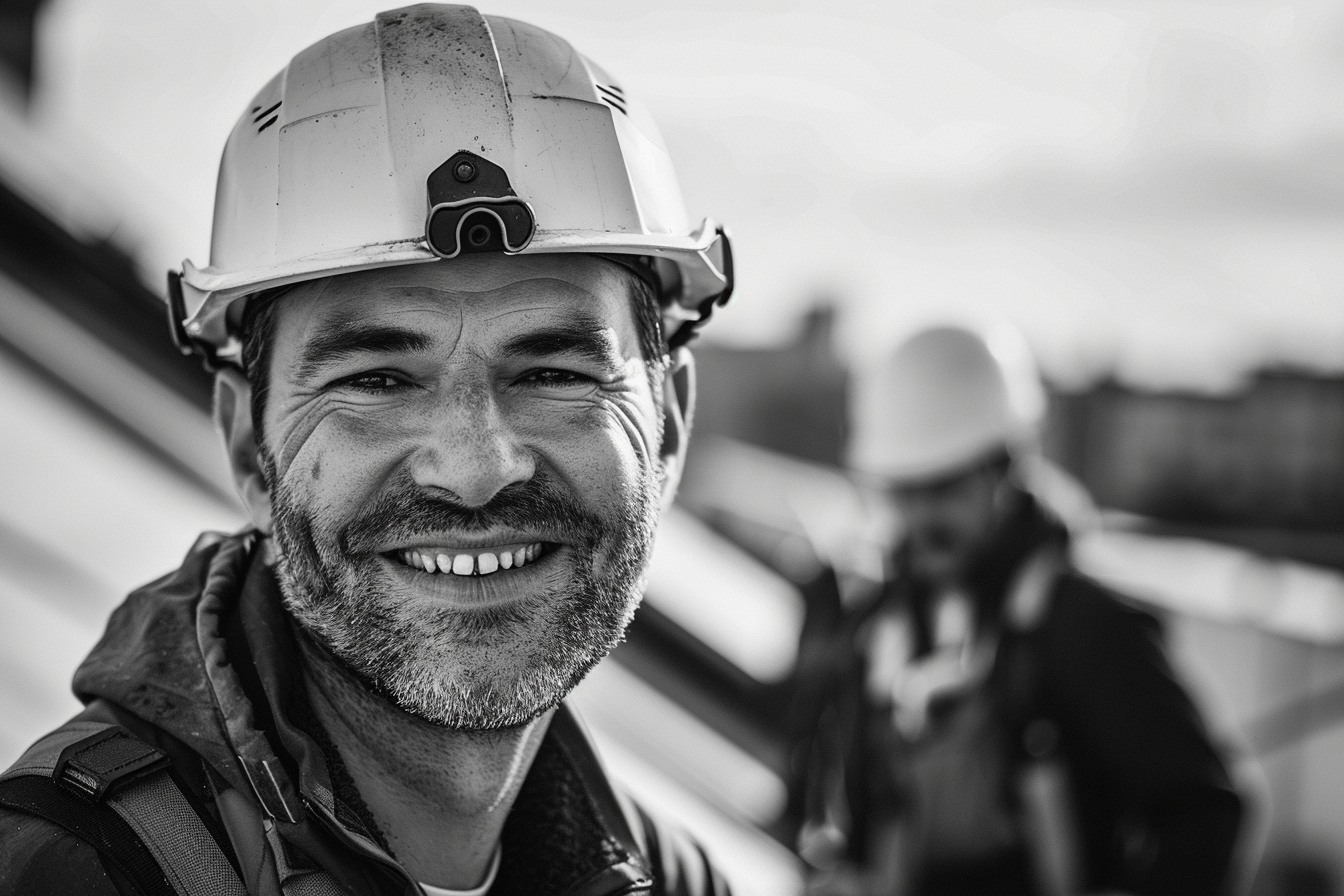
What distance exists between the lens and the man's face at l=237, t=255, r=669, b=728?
5.41ft

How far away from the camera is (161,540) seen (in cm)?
472

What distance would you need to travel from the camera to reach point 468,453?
1632mm

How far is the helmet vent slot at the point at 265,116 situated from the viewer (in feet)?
5.89

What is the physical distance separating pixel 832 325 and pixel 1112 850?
27.0 m

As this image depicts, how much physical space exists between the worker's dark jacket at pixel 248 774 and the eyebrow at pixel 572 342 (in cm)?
50

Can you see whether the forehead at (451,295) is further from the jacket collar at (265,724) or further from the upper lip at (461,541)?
the jacket collar at (265,724)

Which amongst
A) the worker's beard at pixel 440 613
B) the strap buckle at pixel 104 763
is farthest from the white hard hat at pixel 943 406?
the strap buckle at pixel 104 763

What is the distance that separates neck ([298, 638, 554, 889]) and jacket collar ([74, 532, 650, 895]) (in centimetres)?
6

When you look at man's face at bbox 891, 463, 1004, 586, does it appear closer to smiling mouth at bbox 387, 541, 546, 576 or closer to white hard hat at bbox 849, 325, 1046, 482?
white hard hat at bbox 849, 325, 1046, 482

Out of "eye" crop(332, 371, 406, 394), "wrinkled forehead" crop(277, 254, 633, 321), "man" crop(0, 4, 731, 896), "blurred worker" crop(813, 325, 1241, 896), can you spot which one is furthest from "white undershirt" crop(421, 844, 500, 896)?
"blurred worker" crop(813, 325, 1241, 896)

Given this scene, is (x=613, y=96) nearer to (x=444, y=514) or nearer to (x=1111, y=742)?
(x=444, y=514)

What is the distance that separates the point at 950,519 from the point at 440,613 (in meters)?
2.80

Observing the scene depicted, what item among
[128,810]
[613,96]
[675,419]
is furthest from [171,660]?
[613,96]

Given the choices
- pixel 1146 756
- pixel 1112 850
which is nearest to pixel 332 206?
pixel 1146 756
